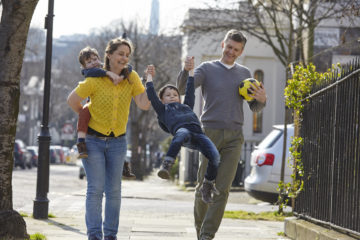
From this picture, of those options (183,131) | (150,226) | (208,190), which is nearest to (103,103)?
(183,131)

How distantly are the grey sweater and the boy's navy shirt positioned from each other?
43 cm

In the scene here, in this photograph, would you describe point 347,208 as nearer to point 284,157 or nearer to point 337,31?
point 284,157

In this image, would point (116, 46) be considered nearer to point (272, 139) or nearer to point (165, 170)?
point (165, 170)

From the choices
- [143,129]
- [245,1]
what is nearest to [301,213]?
[245,1]

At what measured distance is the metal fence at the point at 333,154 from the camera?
6811 mm

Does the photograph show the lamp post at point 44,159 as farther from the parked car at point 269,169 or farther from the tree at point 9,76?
the parked car at point 269,169

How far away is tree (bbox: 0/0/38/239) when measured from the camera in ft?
24.0

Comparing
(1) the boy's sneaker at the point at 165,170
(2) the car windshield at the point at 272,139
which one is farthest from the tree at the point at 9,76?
(2) the car windshield at the point at 272,139

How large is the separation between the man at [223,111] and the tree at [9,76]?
65.9 inches

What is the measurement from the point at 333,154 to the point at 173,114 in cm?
199

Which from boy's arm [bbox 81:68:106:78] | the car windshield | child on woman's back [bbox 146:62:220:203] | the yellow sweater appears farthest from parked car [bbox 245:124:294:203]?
boy's arm [bbox 81:68:106:78]

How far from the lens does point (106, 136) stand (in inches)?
253

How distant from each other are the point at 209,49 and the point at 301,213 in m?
23.8

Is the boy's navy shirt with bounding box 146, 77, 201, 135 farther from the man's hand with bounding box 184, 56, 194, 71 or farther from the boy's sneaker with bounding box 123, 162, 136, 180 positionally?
the boy's sneaker with bounding box 123, 162, 136, 180
